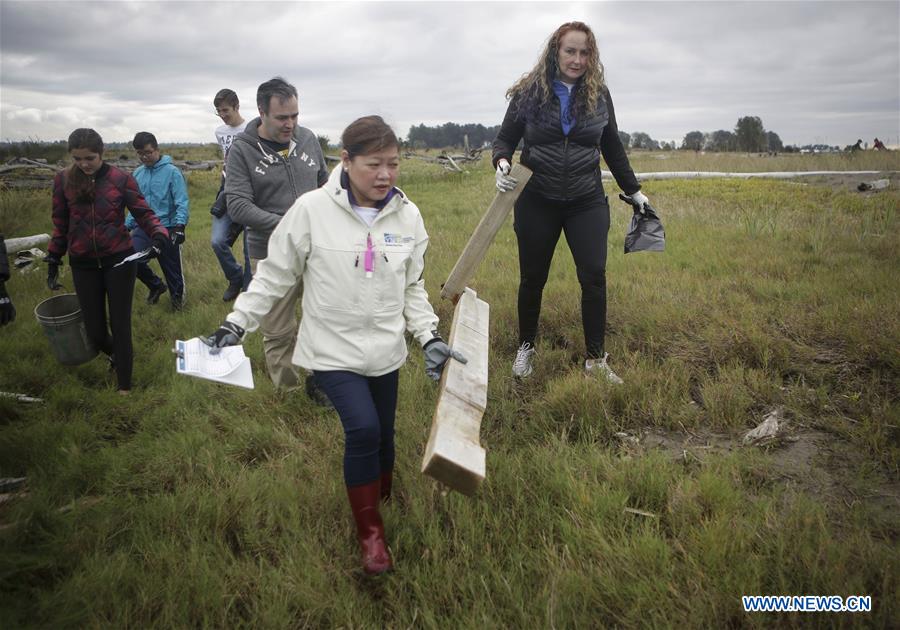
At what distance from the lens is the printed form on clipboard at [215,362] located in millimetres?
2197

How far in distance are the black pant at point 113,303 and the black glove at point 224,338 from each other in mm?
2526

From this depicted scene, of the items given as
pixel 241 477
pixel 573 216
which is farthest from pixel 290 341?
pixel 573 216

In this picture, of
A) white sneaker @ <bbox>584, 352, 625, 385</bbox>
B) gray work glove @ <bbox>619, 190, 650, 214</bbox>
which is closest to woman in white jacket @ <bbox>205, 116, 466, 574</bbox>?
white sneaker @ <bbox>584, 352, 625, 385</bbox>

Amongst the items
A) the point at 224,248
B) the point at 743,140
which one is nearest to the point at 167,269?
the point at 224,248

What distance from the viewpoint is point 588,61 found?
12.0ft

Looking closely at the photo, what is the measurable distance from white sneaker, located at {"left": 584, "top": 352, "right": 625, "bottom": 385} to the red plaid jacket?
361 cm

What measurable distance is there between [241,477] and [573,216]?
8.87 feet

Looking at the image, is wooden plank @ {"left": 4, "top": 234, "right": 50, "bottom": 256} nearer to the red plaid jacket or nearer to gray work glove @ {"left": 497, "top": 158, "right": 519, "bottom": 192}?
the red plaid jacket

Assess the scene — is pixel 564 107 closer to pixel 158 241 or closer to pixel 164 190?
pixel 158 241

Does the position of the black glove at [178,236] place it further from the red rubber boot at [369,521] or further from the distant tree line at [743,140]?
the distant tree line at [743,140]

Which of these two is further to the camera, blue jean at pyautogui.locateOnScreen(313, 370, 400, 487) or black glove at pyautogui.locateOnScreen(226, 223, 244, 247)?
black glove at pyautogui.locateOnScreen(226, 223, 244, 247)

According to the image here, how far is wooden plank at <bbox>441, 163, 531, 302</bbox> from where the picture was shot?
3773 millimetres

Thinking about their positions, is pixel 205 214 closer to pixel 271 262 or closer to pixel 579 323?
pixel 579 323

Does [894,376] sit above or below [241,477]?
above
